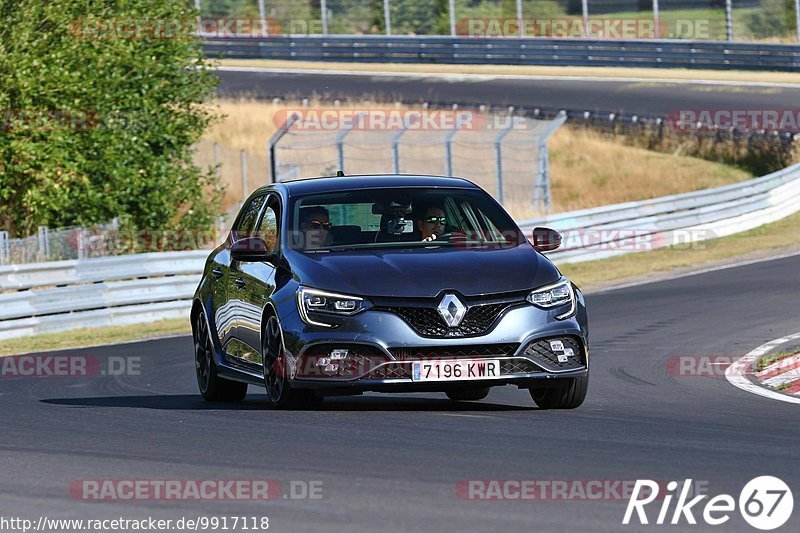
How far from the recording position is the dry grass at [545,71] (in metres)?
46.1

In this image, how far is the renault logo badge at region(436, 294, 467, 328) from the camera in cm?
949

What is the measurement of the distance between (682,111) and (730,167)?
13.9 feet

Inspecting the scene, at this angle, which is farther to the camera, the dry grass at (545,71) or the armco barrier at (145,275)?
the dry grass at (545,71)

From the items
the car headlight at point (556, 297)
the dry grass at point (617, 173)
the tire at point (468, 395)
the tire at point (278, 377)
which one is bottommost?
the dry grass at point (617, 173)

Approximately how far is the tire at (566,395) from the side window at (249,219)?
2.68 metres

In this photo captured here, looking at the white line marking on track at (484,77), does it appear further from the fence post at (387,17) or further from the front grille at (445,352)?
the front grille at (445,352)

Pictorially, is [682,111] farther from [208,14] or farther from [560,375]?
[560,375]

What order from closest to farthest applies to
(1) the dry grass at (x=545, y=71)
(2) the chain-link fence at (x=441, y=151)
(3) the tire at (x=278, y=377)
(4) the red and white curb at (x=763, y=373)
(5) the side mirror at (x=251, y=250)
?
(3) the tire at (x=278, y=377), (5) the side mirror at (x=251, y=250), (4) the red and white curb at (x=763, y=373), (2) the chain-link fence at (x=441, y=151), (1) the dry grass at (x=545, y=71)

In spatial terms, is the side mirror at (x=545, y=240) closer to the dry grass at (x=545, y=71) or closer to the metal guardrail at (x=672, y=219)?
the metal guardrail at (x=672, y=219)

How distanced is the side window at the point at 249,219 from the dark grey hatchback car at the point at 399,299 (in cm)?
46

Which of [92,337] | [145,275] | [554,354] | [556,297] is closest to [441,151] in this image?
[145,275]

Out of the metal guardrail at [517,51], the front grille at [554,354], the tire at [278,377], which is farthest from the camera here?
the metal guardrail at [517,51]

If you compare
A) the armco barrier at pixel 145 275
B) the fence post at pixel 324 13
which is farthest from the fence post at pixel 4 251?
the fence post at pixel 324 13

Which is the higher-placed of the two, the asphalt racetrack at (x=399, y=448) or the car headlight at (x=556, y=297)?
the car headlight at (x=556, y=297)
